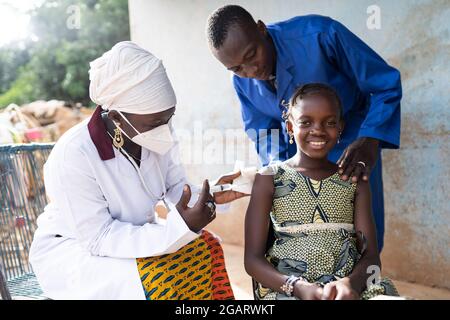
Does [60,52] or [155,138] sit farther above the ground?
[60,52]

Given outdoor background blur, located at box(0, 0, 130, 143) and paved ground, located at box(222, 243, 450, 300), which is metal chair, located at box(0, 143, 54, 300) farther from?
outdoor background blur, located at box(0, 0, 130, 143)

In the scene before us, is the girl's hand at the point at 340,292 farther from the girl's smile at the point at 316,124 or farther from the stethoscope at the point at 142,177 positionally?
the stethoscope at the point at 142,177

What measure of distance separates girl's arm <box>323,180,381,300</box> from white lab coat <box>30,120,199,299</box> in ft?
2.13

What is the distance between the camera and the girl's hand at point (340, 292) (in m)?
1.73

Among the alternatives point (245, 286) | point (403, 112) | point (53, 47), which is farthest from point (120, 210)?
point (53, 47)

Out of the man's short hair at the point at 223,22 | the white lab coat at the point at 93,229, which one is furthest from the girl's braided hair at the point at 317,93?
the white lab coat at the point at 93,229

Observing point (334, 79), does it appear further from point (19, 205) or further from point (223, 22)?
point (19, 205)

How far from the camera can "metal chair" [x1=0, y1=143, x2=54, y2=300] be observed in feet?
9.61

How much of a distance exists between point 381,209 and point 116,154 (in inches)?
53.5

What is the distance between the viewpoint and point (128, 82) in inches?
92.7

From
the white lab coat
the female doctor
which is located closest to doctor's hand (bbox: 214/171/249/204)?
the female doctor

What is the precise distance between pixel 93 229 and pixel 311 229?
920 mm
